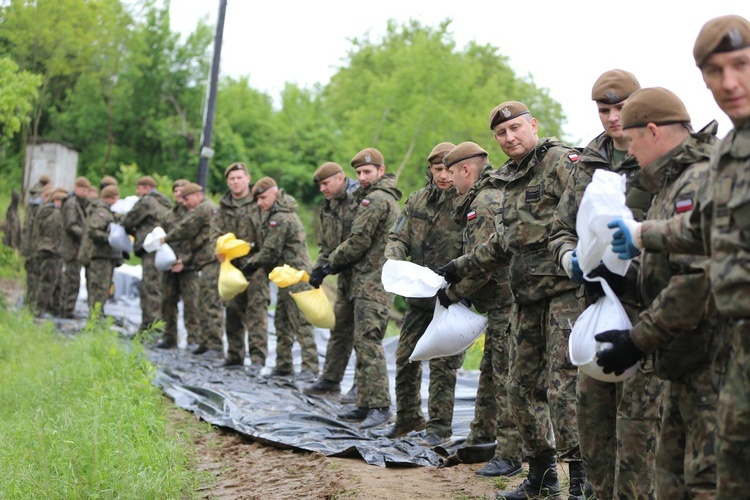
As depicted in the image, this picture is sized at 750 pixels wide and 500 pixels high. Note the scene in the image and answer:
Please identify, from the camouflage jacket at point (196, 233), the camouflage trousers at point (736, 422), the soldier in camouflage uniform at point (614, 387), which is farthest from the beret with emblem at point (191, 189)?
the camouflage trousers at point (736, 422)

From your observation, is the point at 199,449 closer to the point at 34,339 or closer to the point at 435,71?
the point at 34,339

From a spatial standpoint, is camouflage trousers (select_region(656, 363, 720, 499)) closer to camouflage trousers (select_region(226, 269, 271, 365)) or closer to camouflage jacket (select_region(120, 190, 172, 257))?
camouflage trousers (select_region(226, 269, 271, 365))

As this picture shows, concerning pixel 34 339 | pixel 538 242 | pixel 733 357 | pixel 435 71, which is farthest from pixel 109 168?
pixel 733 357

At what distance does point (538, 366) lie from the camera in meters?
5.49

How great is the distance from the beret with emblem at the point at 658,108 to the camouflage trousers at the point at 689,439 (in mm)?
1000

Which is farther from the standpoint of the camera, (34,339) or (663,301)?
(34,339)

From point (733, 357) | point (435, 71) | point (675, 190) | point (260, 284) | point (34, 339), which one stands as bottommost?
point (34, 339)

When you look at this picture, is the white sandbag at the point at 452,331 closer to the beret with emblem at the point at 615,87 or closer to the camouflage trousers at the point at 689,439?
the beret with emblem at the point at 615,87

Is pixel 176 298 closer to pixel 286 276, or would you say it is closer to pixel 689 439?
pixel 286 276

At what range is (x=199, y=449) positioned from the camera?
7.59m

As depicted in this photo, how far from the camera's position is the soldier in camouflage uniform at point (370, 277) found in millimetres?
8523

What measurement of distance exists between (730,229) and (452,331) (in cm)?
339

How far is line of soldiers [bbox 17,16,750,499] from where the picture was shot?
315 centimetres

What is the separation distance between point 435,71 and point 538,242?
26848 millimetres
